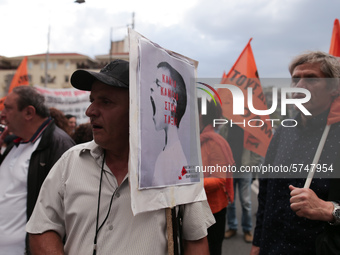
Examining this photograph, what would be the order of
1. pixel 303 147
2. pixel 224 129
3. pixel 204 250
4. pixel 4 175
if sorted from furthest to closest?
Answer: pixel 224 129 < pixel 4 175 < pixel 303 147 < pixel 204 250

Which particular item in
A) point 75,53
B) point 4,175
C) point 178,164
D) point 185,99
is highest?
point 75,53

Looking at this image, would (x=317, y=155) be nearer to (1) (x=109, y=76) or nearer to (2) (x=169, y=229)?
(2) (x=169, y=229)

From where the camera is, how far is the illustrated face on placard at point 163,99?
1.31 meters

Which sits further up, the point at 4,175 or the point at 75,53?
the point at 75,53

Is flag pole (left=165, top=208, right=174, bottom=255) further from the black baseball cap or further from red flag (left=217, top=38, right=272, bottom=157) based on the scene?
red flag (left=217, top=38, right=272, bottom=157)

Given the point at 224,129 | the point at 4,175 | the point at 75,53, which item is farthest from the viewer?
the point at 75,53

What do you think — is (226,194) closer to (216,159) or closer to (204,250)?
(216,159)

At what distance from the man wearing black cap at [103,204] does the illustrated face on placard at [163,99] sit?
0.71 ft

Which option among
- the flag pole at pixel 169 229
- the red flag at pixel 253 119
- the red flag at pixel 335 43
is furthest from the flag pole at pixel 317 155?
the red flag at pixel 335 43

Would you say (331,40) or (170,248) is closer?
(170,248)

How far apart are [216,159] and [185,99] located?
149 cm

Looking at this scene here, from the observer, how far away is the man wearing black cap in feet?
4.54

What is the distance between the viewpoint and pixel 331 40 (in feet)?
9.93

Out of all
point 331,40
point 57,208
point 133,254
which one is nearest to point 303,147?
point 133,254
